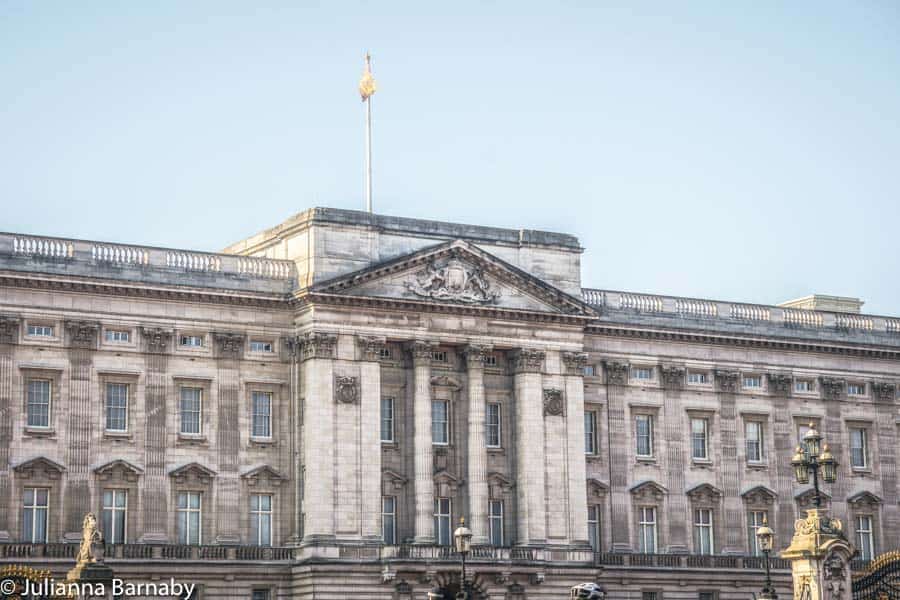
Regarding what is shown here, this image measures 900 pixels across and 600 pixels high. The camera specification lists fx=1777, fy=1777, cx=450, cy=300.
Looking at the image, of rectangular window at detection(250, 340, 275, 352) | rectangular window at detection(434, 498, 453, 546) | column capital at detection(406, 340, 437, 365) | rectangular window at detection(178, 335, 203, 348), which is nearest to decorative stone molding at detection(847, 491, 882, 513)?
rectangular window at detection(434, 498, 453, 546)

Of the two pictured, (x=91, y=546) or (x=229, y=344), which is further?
(x=229, y=344)

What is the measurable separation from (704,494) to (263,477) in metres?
22.7

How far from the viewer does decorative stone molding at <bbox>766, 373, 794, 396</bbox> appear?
87938 mm

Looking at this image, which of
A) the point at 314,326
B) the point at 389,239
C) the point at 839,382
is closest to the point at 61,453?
the point at 314,326

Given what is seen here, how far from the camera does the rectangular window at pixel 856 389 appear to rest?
9034cm

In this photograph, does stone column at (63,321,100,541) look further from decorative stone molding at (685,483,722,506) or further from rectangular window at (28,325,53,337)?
decorative stone molding at (685,483,722,506)

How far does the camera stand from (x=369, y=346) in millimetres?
75562

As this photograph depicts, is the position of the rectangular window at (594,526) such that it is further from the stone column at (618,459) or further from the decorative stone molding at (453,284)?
the decorative stone molding at (453,284)

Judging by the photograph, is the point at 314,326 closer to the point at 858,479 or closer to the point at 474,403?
the point at 474,403

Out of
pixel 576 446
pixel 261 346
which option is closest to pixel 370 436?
pixel 261 346

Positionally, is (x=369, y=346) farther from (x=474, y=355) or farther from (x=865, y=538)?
(x=865, y=538)

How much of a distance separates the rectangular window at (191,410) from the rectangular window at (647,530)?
73.0 ft

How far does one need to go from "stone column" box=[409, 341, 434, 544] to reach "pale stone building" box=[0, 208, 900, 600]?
11 centimetres

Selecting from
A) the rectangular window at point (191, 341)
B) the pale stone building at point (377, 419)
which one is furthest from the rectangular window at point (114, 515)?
Result: the rectangular window at point (191, 341)
